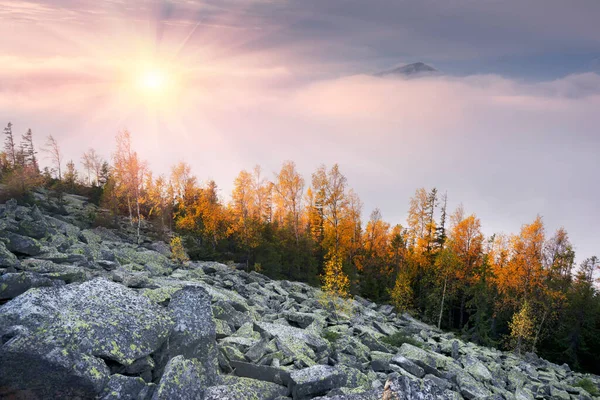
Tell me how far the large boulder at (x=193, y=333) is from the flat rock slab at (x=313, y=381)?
187cm

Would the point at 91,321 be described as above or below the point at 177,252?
above

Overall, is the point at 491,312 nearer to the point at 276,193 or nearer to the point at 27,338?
the point at 276,193

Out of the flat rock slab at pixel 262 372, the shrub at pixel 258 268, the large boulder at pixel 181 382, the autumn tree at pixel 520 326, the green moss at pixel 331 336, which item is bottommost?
the autumn tree at pixel 520 326

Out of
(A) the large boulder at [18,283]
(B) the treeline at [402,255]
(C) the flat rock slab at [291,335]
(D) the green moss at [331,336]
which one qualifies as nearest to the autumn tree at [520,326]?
(B) the treeline at [402,255]

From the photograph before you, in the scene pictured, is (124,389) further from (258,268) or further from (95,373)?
→ (258,268)

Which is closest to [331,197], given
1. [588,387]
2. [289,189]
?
[289,189]

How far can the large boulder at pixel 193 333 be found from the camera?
9211 millimetres

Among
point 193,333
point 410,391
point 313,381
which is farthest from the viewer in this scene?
point 193,333

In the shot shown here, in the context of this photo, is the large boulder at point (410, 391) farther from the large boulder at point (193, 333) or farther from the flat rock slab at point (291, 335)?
the flat rock slab at point (291, 335)

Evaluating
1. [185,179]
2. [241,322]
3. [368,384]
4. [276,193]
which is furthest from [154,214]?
[368,384]

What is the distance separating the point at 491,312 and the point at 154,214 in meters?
48.3

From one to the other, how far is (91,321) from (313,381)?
17.4 feet

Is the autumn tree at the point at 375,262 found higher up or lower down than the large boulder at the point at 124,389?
lower down

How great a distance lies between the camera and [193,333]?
953 centimetres
